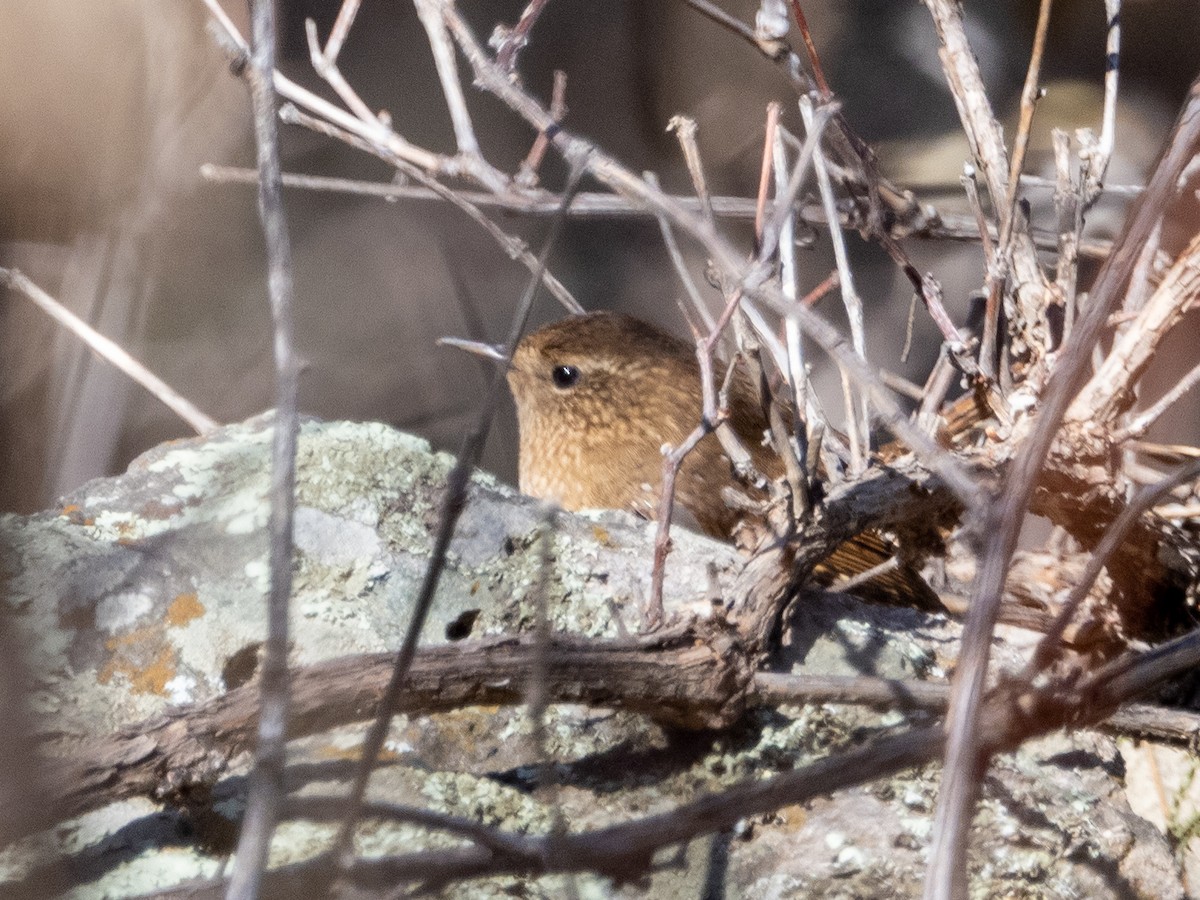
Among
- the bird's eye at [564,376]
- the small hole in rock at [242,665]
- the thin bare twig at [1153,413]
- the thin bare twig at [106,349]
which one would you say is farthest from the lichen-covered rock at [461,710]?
the bird's eye at [564,376]

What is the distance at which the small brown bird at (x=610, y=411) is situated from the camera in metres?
2.45

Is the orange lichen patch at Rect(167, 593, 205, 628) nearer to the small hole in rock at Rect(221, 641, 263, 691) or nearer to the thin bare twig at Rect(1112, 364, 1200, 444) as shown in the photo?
the small hole in rock at Rect(221, 641, 263, 691)

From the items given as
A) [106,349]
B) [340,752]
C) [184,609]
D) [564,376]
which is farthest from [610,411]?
[340,752]

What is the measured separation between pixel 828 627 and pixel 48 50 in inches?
71.3

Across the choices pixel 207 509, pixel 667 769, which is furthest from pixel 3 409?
pixel 667 769

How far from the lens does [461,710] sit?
1.52 metres

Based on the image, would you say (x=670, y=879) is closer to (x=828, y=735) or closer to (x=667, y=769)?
(x=667, y=769)

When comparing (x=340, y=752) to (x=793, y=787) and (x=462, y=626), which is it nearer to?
(x=462, y=626)

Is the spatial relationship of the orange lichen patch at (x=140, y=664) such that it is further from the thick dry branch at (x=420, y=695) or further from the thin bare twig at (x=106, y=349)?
the thin bare twig at (x=106, y=349)

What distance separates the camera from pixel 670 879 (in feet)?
4.48

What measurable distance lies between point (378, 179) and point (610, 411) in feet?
2.85

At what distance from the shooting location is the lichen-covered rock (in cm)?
131

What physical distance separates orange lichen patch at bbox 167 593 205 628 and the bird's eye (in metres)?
1.33

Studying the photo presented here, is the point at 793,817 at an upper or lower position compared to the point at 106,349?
lower
